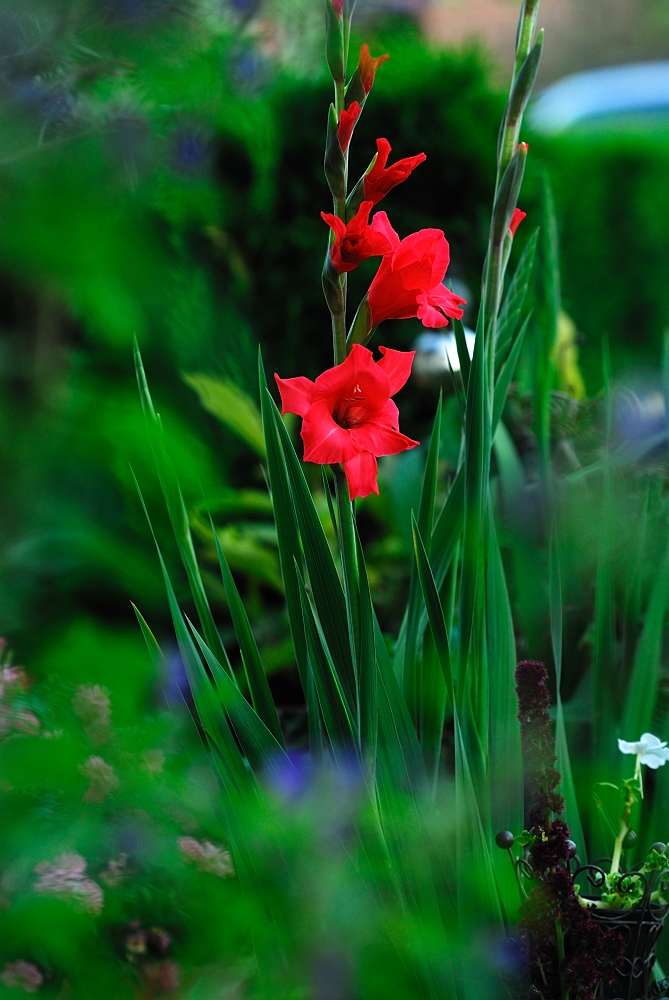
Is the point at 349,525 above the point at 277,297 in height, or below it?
below

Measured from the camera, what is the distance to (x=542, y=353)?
979 millimetres

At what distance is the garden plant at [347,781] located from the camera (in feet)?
1.61

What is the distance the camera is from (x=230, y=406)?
146 cm

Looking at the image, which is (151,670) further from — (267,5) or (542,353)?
(267,5)

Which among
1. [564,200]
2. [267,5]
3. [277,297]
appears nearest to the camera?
[267,5]

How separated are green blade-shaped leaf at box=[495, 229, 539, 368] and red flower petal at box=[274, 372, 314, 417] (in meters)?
0.26

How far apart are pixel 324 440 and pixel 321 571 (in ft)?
0.34

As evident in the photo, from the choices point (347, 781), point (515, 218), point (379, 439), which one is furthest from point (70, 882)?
point (515, 218)

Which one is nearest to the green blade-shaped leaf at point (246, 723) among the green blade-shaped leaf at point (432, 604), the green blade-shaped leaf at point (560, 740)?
the green blade-shaped leaf at point (432, 604)

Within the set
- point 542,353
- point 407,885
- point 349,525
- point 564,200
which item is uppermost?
point 564,200

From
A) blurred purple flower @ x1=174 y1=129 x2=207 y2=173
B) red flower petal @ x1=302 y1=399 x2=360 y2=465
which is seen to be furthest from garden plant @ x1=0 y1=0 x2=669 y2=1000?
blurred purple flower @ x1=174 y1=129 x2=207 y2=173

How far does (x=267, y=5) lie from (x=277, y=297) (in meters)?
0.71

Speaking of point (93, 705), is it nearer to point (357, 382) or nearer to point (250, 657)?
point (250, 657)

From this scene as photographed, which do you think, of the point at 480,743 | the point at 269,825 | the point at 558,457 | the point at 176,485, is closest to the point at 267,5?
the point at 558,457
